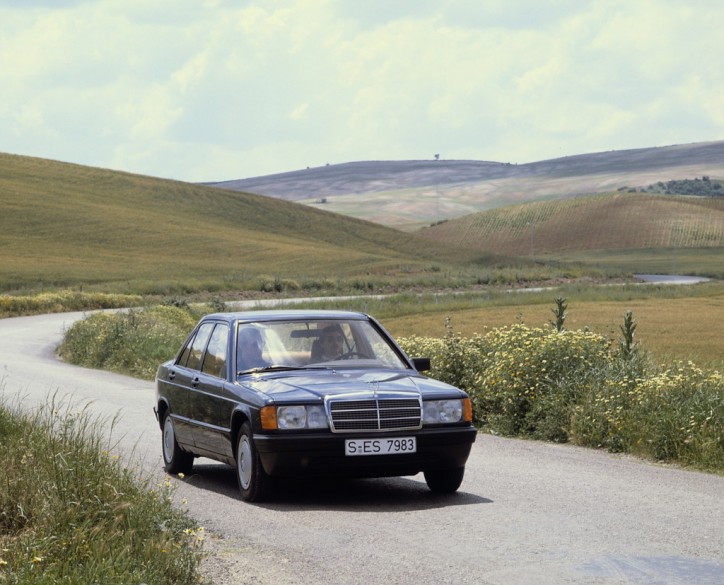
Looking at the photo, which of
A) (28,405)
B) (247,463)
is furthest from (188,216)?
(247,463)

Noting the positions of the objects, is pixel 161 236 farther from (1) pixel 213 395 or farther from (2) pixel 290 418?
(2) pixel 290 418

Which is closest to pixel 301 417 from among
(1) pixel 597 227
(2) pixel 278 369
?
(2) pixel 278 369

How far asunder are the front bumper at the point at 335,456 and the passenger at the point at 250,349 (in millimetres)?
1226

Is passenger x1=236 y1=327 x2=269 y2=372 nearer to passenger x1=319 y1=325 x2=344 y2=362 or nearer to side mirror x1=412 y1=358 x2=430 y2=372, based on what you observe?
passenger x1=319 y1=325 x2=344 y2=362

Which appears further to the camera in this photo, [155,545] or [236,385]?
[236,385]

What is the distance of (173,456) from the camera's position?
1191cm

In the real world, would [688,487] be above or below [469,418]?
below

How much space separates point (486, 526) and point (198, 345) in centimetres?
406

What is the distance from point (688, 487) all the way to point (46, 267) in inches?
3399

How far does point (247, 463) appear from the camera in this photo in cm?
1005

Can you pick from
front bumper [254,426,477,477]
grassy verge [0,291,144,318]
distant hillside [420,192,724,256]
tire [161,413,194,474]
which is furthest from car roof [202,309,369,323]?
distant hillside [420,192,724,256]

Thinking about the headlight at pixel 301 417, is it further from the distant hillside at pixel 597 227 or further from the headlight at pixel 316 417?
the distant hillside at pixel 597 227

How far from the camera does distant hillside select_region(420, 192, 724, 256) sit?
581 feet

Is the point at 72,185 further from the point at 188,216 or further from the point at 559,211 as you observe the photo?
the point at 559,211
